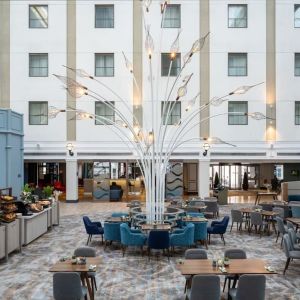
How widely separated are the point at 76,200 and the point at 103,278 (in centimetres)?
1696

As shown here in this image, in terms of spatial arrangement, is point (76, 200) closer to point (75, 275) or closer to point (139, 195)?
point (139, 195)

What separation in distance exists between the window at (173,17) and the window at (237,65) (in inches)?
150

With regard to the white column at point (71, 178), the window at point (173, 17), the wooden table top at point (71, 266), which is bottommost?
the wooden table top at point (71, 266)

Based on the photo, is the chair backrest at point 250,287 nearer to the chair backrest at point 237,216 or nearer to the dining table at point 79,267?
the dining table at point 79,267

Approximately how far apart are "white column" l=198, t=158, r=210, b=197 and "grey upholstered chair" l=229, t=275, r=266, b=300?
19.1 m

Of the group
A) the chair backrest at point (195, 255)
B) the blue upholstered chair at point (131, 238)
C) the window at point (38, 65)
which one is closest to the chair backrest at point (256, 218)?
the blue upholstered chair at point (131, 238)

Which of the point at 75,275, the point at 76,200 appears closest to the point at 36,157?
the point at 76,200

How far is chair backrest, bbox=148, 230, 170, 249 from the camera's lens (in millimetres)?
12406

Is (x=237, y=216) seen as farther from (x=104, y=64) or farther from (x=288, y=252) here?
(x=104, y=64)

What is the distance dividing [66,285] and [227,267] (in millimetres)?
3050

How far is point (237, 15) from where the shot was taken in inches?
1054

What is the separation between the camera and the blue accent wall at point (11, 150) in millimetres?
19875

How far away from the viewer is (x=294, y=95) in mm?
26438

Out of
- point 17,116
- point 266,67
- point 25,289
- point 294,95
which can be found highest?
point 266,67
